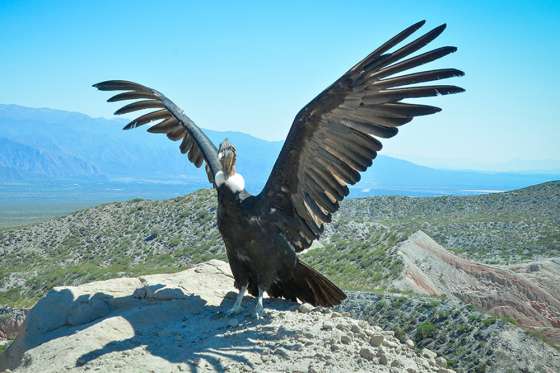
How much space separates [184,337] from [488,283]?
57.3 feet

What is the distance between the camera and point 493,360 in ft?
44.0

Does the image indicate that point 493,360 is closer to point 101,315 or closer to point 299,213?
point 299,213

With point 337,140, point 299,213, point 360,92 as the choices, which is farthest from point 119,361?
point 360,92

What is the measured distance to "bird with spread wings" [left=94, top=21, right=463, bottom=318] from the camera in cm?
758

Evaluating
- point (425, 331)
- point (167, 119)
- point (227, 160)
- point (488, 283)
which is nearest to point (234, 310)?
point (227, 160)

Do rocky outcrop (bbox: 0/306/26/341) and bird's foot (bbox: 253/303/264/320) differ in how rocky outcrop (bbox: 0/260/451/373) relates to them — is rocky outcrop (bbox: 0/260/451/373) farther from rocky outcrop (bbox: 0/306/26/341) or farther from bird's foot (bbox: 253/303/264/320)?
rocky outcrop (bbox: 0/306/26/341)

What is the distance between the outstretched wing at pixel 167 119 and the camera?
9.27 metres

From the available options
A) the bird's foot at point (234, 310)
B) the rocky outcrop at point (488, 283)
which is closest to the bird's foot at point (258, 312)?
the bird's foot at point (234, 310)

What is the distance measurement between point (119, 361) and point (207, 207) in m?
35.5

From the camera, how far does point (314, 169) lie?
325 inches

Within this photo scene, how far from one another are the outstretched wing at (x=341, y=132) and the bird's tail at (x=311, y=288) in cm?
46

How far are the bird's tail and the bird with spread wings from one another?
0.02 metres

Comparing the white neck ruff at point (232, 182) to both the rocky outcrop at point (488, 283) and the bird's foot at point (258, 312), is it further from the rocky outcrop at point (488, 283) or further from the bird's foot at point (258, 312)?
the rocky outcrop at point (488, 283)

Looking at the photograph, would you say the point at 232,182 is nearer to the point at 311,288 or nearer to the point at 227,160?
the point at 227,160
